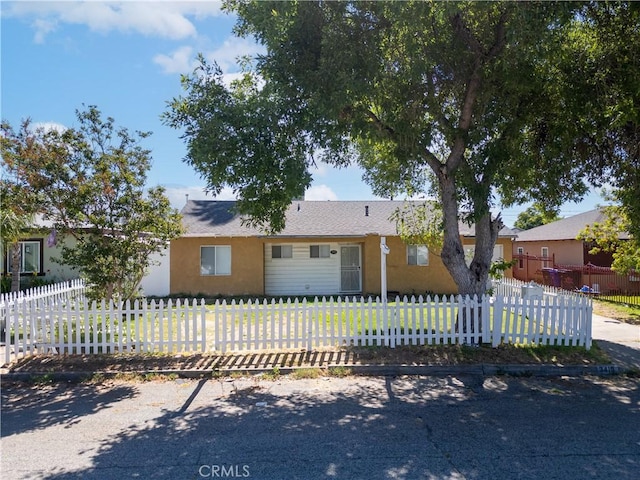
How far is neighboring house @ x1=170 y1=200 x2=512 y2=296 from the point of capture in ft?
54.5

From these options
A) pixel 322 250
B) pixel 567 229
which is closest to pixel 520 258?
pixel 567 229

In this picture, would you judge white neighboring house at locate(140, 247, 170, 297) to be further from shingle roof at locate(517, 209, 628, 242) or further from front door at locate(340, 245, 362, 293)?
shingle roof at locate(517, 209, 628, 242)

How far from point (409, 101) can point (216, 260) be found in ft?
36.1

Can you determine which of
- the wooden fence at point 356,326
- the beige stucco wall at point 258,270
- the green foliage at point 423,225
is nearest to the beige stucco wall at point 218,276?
the beige stucco wall at point 258,270

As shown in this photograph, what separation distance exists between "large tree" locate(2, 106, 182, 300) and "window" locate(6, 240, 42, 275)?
27.9ft

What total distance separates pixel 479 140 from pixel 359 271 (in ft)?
33.4

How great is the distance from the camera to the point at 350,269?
17.9 meters

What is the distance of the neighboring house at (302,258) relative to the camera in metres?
16.6

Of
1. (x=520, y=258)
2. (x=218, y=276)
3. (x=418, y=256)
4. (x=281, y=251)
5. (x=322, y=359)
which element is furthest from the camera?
(x=520, y=258)

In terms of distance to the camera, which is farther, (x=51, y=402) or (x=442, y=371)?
(x=442, y=371)

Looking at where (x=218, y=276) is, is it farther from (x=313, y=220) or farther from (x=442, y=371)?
(x=442, y=371)

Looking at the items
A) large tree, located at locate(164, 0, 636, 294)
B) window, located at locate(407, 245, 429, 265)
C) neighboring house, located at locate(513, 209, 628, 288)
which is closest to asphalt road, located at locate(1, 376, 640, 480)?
large tree, located at locate(164, 0, 636, 294)

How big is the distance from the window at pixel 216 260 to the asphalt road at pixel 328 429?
999 cm

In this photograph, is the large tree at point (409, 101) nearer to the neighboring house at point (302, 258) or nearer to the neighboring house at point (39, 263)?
the neighboring house at point (302, 258)
